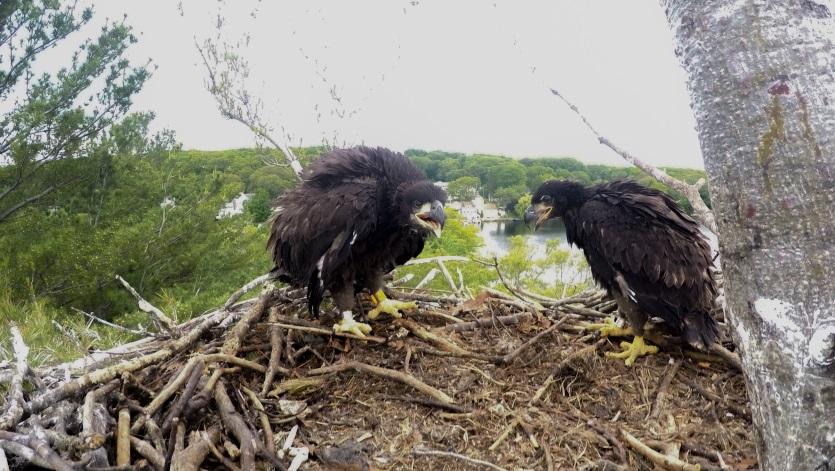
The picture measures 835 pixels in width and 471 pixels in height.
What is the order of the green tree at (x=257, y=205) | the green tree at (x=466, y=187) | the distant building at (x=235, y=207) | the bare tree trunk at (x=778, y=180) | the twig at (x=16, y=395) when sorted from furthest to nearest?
1. the green tree at (x=257, y=205)
2. the distant building at (x=235, y=207)
3. the green tree at (x=466, y=187)
4. the twig at (x=16, y=395)
5. the bare tree trunk at (x=778, y=180)

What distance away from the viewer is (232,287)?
47.1 ft

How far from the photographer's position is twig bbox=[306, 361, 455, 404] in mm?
2812

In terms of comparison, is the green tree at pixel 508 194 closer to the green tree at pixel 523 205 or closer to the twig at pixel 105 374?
the green tree at pixel 523 205

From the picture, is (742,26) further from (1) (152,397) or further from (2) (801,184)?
(1) (152,397)

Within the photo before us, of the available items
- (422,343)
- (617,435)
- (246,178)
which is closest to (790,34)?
(617,435)

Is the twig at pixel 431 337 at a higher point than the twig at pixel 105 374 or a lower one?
lower

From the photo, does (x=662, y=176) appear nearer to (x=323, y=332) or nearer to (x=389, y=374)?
(x=389, y=374)

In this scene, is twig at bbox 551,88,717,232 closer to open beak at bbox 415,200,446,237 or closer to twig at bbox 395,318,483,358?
open beak at bbox 415,200,446,237

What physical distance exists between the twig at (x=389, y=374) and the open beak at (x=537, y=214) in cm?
163

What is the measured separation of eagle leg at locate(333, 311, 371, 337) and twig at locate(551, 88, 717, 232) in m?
1.84

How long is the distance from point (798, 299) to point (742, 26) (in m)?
0.64

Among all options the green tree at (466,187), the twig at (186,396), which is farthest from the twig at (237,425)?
the green tree at (466,187)

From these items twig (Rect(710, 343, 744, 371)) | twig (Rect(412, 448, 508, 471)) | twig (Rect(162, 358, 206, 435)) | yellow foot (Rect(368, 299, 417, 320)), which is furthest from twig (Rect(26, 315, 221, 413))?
twig (Rect(710, 343, 744, 371))

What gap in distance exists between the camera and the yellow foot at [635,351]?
3234 millimetres
